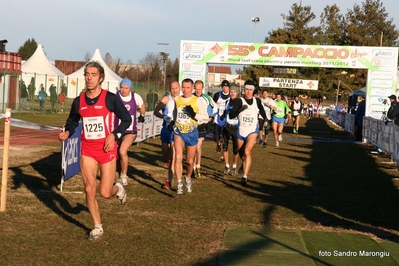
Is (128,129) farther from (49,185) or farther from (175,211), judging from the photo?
(175,211)

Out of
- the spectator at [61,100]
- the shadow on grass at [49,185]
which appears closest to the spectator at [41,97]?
the spectator at [61,100]

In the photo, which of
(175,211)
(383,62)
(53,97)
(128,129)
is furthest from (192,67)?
(175,211)

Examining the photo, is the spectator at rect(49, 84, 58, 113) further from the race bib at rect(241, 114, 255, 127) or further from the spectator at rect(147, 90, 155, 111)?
the race bib at rect(241, 114, 255, 127)

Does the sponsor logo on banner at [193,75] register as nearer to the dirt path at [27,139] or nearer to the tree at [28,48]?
the dirt path at [27,139]

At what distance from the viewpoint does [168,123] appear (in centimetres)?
1192

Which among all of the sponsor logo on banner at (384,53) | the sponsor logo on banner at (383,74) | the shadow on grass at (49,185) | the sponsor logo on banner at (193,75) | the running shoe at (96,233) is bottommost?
the shadow on grass at (49,185)

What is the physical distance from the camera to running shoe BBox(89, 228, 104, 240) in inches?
299

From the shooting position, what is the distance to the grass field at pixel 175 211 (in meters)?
7.16

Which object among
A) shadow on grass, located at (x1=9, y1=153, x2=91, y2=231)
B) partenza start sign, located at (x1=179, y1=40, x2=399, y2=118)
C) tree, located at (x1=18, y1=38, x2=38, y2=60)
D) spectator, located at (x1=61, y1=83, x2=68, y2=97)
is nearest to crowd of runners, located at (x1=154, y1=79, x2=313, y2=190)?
shadow on grass, located at (x1=9, y1=153, x2=91, y2=231)

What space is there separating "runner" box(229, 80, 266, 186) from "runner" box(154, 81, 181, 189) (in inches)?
64.4

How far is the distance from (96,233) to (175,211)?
7.65ft

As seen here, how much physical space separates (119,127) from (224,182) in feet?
21.2

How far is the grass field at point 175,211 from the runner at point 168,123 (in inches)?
18.5

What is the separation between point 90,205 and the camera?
7777mm
